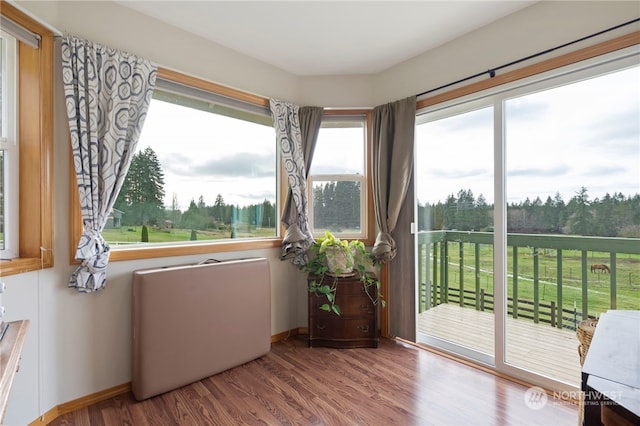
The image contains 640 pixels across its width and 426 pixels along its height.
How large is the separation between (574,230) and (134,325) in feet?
9.55

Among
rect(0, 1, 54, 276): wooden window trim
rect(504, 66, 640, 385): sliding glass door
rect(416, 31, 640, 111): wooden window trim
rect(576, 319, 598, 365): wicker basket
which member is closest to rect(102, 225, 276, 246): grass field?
rect(0, 1, 54, 276): wooden window trim

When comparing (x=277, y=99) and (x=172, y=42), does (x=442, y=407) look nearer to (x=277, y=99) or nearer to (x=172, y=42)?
(x=277, y=99)

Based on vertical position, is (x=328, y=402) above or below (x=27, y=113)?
below

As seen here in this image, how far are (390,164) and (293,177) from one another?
3.00 ft

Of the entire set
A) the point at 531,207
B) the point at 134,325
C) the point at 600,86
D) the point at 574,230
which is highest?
the point at 600,86

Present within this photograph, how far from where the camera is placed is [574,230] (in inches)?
75.6

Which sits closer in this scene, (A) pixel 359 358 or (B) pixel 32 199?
(B) pixel 32 199

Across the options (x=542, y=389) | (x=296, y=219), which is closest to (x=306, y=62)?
(x=296, y=219)

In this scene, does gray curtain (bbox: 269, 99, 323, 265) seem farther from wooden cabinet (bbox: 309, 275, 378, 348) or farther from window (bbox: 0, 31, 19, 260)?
window (bbox: 0, 31, 19, 260)

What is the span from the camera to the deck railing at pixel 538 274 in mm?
1788

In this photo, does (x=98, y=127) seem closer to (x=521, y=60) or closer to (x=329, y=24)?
(x=329, y=24)

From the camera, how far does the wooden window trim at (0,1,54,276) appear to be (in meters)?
1.65

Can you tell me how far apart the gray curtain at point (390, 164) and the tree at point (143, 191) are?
1.84 meters

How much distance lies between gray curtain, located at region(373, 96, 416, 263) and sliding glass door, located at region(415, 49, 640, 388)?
7.4 inches
